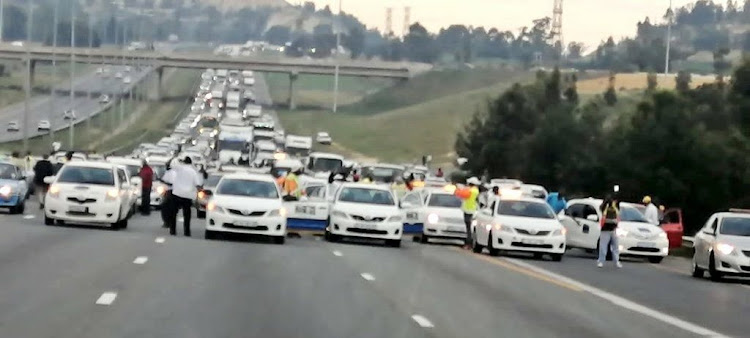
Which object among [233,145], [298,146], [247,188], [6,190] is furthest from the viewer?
[298,146]

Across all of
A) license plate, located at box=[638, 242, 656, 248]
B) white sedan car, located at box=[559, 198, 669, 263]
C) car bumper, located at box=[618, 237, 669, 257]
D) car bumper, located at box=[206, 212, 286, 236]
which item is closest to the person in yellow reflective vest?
white sedan car, located at box=[559, 198, 669, 263]

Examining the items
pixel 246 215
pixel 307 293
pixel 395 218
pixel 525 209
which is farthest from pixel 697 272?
pixel 307 293

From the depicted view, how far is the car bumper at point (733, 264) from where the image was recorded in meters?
33.3

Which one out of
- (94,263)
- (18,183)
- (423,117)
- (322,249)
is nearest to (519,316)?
(94,263)

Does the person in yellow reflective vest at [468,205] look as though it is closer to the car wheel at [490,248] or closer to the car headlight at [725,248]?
the car wheel at [490,248]

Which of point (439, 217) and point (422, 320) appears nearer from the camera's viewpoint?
point (422, 320)

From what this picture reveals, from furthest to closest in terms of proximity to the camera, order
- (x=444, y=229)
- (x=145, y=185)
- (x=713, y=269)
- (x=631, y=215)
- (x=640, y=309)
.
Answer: (x=145, y=185)
(x=444, y=229)
(x=631, y=215)
(x=713, y=269)
(x=640, y=309)

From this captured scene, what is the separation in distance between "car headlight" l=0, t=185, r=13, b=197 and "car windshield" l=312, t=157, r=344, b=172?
29040 millimetres

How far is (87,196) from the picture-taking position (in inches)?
1527

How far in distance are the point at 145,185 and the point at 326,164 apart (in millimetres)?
24806

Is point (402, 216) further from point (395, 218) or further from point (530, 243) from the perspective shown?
point (530, 243)

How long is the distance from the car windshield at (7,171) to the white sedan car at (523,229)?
13.5 meters

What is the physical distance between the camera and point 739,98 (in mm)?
70562

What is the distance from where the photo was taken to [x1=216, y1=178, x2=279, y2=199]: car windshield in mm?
38219
